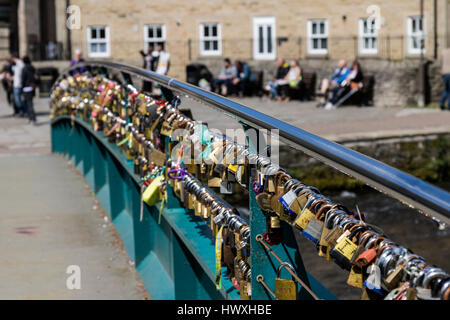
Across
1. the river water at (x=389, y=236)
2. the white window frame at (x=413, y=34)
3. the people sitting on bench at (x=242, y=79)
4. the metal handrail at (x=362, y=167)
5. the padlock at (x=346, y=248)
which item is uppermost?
the white window frame at (x=413, y=34)

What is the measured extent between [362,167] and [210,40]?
2993 centimetres

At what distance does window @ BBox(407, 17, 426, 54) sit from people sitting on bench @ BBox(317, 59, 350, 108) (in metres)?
5.18

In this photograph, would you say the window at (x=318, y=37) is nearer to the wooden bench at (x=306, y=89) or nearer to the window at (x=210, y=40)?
the window at (x=210, y=40)

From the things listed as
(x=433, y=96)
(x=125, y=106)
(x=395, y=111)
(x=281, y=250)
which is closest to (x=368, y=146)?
(x=395, y=111)

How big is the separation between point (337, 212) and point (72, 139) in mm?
8429

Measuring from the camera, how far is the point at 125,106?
640 cm

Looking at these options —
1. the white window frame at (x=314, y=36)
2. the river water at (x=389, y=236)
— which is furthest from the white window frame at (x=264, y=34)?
the river water at (x=389, y=236)

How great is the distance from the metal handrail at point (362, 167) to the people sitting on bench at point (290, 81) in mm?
21010

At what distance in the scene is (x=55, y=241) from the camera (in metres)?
6.25

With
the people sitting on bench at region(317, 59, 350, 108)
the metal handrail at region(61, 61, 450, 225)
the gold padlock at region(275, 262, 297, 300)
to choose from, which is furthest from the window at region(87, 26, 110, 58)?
the gold padlock at region(275, 262, 297, 300)

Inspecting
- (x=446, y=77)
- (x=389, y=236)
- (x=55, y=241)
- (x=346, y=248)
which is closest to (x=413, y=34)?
(x=446, y=77)

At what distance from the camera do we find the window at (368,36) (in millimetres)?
29188

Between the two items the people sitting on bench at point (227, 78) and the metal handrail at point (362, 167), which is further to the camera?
the people sitting on bench at point (227, 78)

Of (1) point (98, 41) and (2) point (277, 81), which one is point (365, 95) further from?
(1) point (98, 41)
